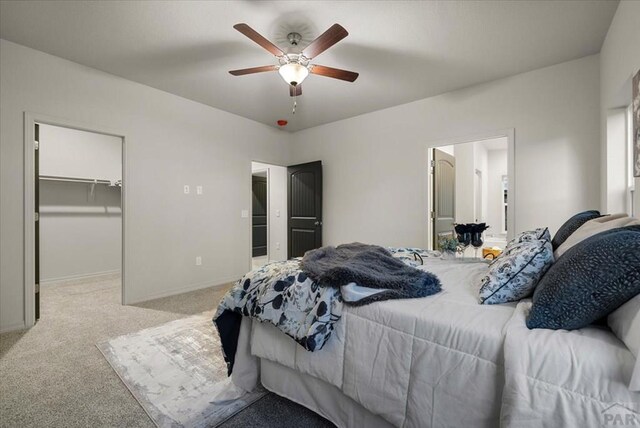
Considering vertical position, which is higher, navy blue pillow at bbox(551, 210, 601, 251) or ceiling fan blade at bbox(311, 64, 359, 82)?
ceiling fan blade at bbox(311, 64, 359, 82)

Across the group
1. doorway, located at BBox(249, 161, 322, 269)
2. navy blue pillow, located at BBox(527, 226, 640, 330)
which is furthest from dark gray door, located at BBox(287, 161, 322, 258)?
navy blue pillow, located at BBox(527, 226, 640, 330)

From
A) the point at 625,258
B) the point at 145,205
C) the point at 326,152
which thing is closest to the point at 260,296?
the point at 625,258

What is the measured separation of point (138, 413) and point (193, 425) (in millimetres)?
341

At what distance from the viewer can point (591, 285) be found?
3.01 ft

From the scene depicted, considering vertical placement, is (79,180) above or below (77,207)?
Answer: above

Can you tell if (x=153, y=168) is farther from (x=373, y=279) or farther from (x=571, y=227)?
(x=571, y=227)

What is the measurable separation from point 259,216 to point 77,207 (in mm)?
3334

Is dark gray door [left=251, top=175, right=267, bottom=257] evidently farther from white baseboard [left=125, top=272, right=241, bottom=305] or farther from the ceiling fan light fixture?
the ceiling fan light fixture

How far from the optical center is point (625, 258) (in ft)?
2.87

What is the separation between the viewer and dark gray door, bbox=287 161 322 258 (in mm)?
4895

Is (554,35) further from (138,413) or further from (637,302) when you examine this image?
(138,413)

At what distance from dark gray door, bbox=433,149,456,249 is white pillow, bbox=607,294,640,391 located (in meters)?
3.14

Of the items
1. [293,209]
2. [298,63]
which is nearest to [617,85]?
[298,63]

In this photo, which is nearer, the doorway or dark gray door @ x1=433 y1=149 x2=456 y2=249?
dark gray door @ x1=433 y1=149 x2=456 y2=249
